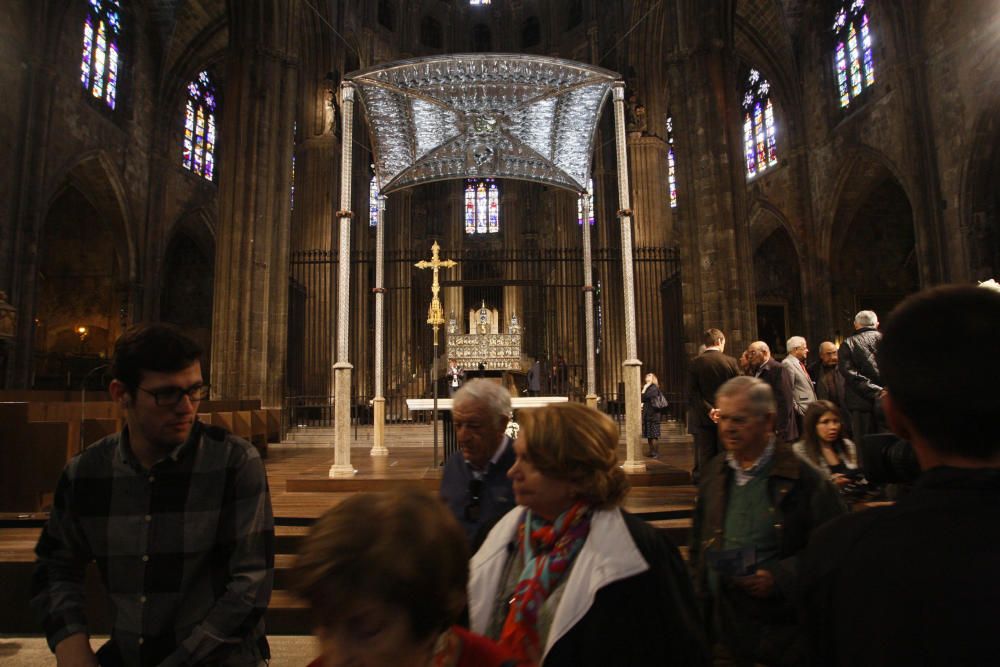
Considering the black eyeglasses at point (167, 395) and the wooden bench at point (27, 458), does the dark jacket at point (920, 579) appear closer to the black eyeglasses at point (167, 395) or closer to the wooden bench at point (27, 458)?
the black eyeglasses at point (167, 395)

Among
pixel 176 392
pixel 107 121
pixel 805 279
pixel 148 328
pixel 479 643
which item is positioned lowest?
pixel 479 643

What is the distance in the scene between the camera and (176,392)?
1.61 m

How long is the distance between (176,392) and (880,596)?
162 centimetres

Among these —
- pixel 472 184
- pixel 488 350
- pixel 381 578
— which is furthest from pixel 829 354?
pixel 472 184

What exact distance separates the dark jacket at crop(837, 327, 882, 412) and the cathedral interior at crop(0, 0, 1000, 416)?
5.65 meters

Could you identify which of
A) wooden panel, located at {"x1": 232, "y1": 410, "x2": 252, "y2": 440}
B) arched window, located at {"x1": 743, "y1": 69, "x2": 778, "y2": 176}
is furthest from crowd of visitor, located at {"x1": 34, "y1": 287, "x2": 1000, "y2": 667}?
arched window, located at {"x1": 743, "y1": 69, "x2": 778, "y2": 176}

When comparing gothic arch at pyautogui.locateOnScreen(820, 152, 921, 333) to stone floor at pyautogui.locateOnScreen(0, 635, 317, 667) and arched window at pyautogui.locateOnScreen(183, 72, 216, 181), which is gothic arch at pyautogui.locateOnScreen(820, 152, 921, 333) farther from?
arched window at pyautogui.locateOnScreen(183, 72, 216, 181)

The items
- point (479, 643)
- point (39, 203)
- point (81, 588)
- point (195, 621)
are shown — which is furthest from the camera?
point (39, 203)

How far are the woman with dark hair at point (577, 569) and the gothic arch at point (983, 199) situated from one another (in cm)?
1474

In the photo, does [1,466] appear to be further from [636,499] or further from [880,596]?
[880,596]

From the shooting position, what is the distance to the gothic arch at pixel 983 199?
12477 mm

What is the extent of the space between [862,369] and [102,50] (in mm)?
21114

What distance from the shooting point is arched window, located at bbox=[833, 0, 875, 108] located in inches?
653

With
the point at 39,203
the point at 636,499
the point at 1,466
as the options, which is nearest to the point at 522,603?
the point at 636,499
